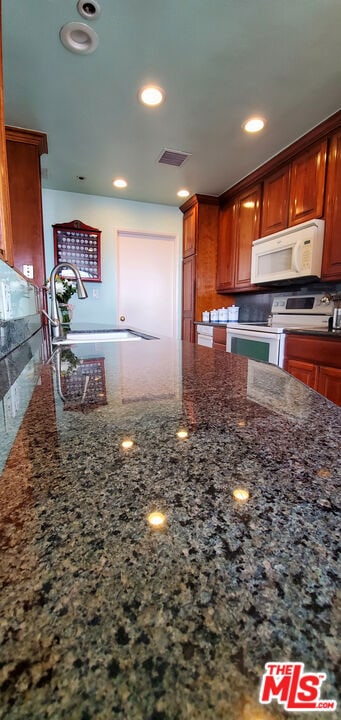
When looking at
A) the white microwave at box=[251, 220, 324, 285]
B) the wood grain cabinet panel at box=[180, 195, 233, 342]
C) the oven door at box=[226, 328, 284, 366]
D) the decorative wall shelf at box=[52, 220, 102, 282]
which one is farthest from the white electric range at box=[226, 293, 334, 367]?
the decorative wall shelf at box=[52, 220, 102, 282]

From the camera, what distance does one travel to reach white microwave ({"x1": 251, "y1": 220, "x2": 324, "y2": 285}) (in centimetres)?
212

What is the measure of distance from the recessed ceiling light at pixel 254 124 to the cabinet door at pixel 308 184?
41 centimetres

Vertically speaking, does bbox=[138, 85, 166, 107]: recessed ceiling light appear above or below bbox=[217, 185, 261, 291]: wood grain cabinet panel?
above

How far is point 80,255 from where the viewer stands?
3.21m

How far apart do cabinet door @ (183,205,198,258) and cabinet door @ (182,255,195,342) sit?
4.0 inches

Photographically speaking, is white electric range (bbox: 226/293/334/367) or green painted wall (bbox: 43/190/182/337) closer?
white electric range (bbox: 226/293/334/367)

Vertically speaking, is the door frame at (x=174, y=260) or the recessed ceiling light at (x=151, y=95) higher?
the recessed ceiling light at (x=151, y=95)

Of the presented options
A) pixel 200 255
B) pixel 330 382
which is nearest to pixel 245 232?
pixel 200 255

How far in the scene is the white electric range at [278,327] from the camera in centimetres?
210

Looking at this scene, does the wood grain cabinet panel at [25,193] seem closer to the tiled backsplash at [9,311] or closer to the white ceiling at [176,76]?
the white ceiling at [176,76]

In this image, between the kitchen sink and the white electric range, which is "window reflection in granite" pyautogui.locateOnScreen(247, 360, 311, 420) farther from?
the white electric range

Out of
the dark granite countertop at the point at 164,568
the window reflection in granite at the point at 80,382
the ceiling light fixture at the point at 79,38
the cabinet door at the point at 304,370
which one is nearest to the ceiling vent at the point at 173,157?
the ceiling light fixture at the point at 79,38

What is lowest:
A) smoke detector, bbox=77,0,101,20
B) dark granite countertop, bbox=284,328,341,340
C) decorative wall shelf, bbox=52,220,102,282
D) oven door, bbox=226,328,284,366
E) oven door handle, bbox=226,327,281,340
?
oven door, bbox=226,328,284,366

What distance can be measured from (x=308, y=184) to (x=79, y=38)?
166 centimetres
